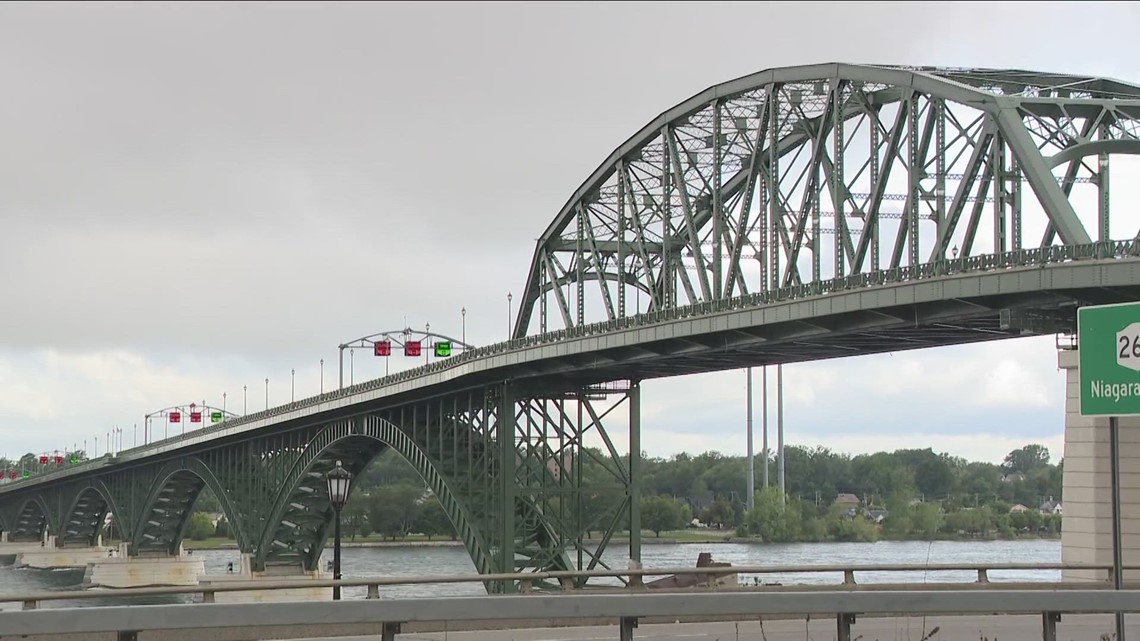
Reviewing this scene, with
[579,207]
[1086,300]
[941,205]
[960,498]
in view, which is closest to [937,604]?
[1086,300]

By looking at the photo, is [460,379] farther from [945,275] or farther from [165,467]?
[165,467]

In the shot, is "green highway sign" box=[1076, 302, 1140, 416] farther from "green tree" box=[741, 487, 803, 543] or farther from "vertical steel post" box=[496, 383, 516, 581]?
"green tree" box=[741, 487, 803, 543]

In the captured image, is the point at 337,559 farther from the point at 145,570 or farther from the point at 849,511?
the point at 849,511

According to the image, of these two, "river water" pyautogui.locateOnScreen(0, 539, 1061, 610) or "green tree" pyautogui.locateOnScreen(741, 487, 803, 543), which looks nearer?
"river water" pyautogui.locateOnScreen(0, 539, 1061, 610)

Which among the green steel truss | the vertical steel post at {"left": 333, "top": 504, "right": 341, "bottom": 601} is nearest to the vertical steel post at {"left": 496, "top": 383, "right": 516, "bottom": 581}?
the green steel truss

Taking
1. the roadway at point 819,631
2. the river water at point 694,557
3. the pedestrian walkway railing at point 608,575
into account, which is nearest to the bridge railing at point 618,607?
the pedestrian walkway railing at point 608,575

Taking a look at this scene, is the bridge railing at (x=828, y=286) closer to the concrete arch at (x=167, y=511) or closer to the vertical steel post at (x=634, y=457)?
the vertical steel post at (x=634, y=457)

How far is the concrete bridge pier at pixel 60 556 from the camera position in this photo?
17825 centimetres

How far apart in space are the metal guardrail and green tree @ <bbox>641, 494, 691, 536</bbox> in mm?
149117

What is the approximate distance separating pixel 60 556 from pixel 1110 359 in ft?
→ 604

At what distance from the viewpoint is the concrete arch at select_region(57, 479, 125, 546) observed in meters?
174

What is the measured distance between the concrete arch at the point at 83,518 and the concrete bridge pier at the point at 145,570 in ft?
98.6

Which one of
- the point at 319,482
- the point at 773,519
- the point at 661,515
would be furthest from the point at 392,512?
the point at 319,482

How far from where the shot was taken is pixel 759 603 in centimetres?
1175
